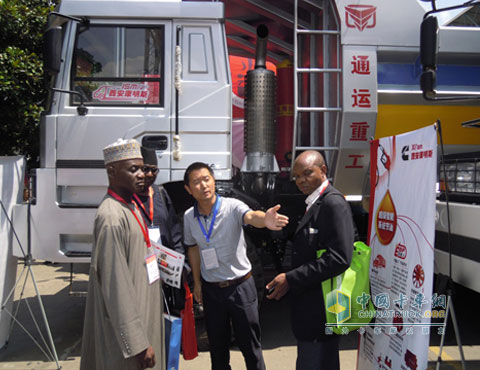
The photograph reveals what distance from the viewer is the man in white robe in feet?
5.35

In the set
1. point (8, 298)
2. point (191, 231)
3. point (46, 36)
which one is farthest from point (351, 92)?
point (8, 298)

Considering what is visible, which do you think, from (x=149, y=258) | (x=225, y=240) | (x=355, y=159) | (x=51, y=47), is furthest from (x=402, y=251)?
(x=51, y=47)

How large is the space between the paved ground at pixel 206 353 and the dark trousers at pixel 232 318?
809mm

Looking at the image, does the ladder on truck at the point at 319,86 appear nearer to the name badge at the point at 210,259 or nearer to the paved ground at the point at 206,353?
the name badge at the point at 210,259

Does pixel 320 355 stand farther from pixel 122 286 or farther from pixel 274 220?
pixel 122 286

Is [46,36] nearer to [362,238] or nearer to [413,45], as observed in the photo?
A: [413,45]

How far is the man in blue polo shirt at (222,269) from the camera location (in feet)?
7.48

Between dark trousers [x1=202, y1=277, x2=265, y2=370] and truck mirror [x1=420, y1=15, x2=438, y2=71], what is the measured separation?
187cm

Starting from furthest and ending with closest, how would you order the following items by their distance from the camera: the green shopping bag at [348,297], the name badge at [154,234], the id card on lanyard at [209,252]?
the id card on lanyard at [209,252], the name badge at [154,234], the green shopping bag at [348,297]

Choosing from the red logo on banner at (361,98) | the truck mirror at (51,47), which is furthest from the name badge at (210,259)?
the truck mirror at (51,47)

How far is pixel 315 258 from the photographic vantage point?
2051 mm

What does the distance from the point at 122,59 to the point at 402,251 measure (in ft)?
8.46

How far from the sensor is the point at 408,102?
3129mm

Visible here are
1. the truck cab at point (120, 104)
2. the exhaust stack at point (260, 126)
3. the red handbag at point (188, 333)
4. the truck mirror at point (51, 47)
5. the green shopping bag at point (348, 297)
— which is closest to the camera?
the green shopping bag at point (348, 297)
